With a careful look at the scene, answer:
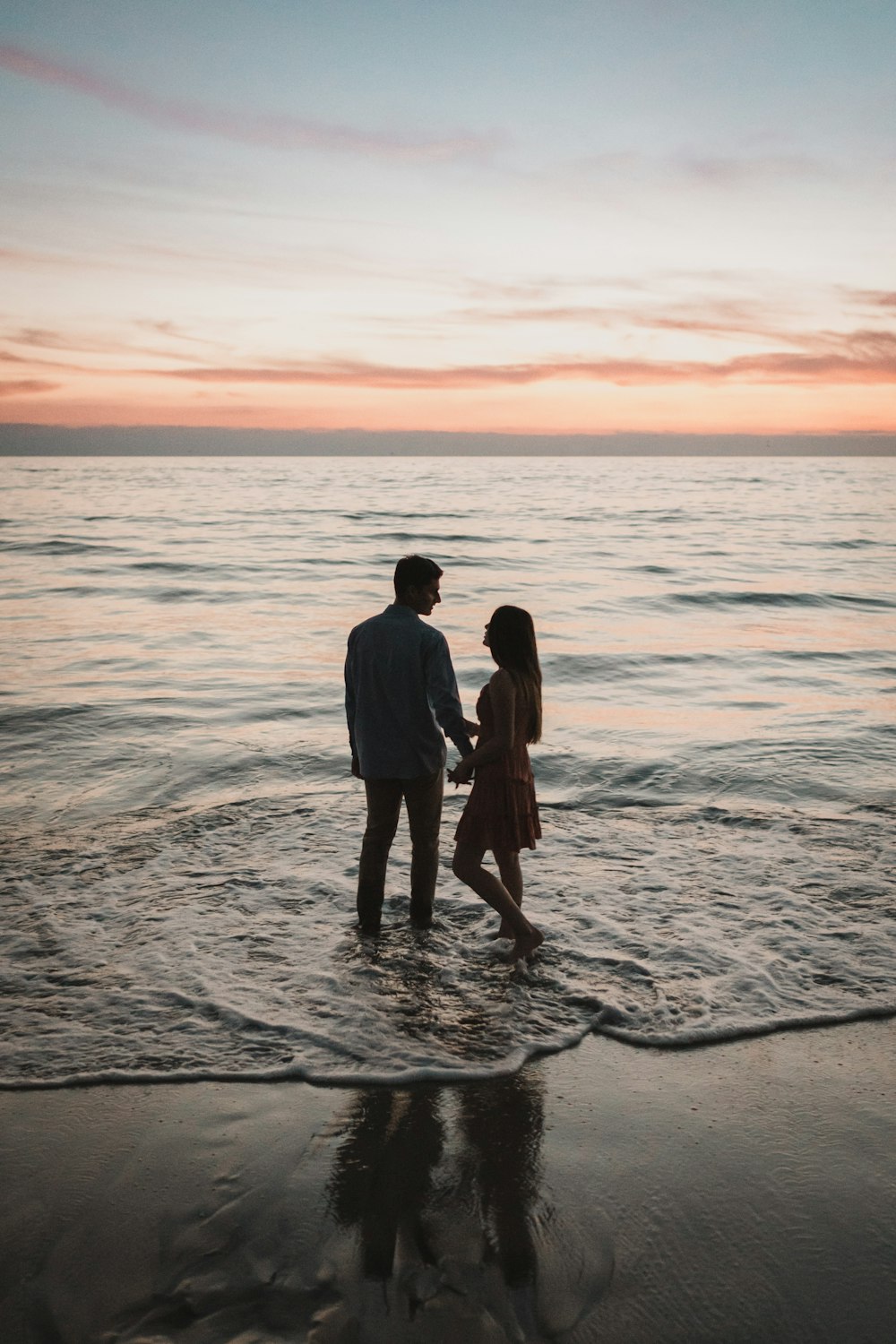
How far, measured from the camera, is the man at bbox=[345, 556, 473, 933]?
17.2ft

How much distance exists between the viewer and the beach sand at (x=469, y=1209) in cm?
275

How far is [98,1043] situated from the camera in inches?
171

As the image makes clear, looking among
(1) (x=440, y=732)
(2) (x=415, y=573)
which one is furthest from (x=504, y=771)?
(2) (x=415, y=573)

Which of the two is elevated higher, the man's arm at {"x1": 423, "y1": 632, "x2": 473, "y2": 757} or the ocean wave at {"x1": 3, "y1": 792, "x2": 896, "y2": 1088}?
the man's arm at {"x1": 423, "y1": 632, "x2": 473, "y2": 757}

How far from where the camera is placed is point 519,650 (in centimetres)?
496

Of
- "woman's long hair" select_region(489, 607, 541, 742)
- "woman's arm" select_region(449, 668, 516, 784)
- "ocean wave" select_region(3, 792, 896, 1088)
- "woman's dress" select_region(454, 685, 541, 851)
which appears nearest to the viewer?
"ocean wave" select_region(3, 792, 896, 1088)

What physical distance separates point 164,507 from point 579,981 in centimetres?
5463

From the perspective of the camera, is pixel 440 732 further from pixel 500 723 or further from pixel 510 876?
pixel 510 876

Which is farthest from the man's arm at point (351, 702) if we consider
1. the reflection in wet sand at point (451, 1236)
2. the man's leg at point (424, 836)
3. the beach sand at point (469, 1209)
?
the reflection in wet sand at point (451, 1236)

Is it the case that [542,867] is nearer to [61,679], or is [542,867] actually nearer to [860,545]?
[61,679]

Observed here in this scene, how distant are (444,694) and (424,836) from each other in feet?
3.04

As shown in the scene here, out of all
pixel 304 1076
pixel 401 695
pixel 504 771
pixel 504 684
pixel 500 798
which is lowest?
pixel 304 1076

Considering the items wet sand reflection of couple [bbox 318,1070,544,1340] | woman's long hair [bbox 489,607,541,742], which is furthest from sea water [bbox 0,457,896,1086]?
woman's long hair [bbox 489,607,541,742]

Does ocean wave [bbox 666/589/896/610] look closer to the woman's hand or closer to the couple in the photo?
the couple
